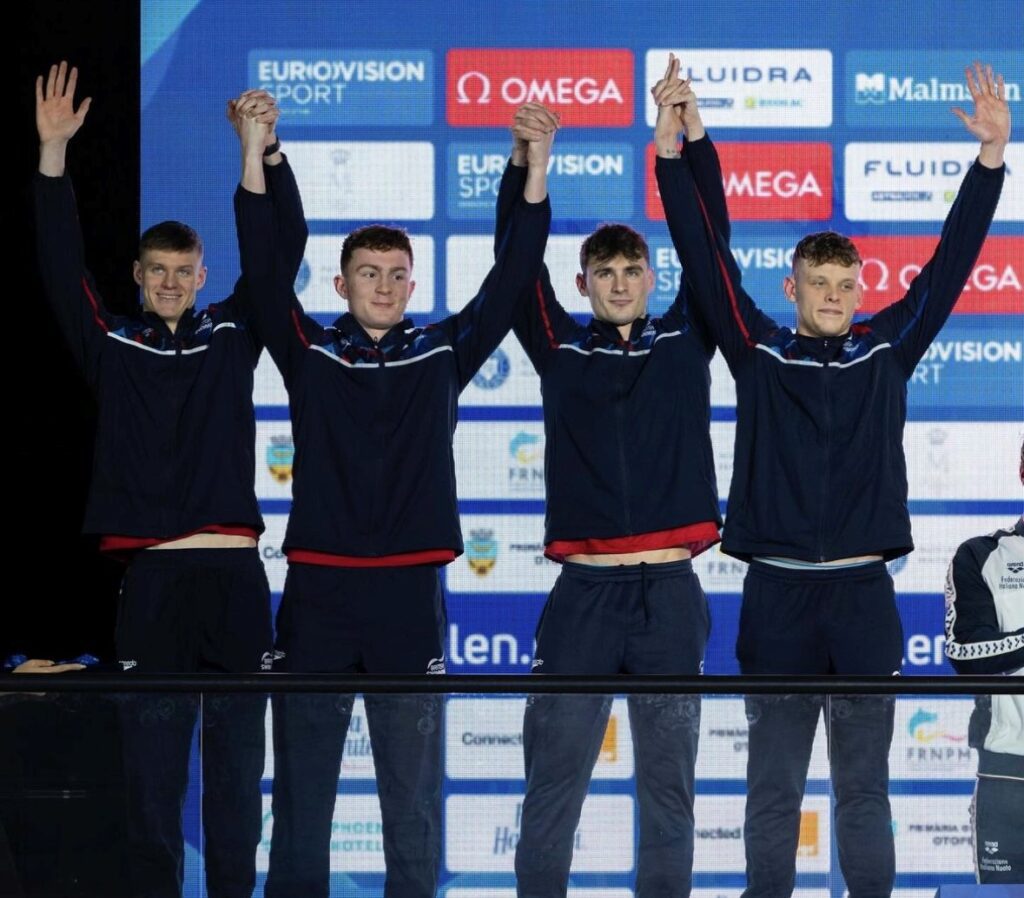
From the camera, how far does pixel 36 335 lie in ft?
15.5

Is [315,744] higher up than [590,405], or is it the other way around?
[590,405]

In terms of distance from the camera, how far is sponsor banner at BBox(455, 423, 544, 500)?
4645 millimetres

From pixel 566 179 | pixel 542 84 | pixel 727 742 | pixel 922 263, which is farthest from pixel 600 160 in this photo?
pixel 727 742

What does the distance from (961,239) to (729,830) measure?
55.1 inches

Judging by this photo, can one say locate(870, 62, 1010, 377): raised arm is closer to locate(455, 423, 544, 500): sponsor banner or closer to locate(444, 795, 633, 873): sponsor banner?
locate(444, 795, 633, 873): sponsor banner

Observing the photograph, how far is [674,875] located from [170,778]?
36.1 inches

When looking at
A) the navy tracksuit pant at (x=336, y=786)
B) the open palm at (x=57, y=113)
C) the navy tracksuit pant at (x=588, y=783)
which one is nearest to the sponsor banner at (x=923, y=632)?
the navy tracksuit pant at (x=588, y=783)

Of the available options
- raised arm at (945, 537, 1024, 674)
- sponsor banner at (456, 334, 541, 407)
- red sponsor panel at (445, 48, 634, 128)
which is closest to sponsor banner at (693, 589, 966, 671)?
sponsor banner at (456, 334, 541, 407)

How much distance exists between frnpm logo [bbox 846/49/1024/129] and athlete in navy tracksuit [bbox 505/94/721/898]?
4.50 feet

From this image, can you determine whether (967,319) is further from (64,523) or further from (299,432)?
(64,523)

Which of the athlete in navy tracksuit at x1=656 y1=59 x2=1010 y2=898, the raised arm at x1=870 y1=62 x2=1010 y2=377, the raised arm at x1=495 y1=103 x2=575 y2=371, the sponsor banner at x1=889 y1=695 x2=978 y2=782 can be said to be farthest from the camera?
the raised arm at x1=495 y1=103 x2=575 y2=371

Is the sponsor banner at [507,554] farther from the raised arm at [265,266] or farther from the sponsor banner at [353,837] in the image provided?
the sponsor banner at [353,837]

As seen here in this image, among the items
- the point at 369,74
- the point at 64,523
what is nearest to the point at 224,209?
the point at 369,74

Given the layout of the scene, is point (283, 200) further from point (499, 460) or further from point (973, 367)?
point (973, 367)
